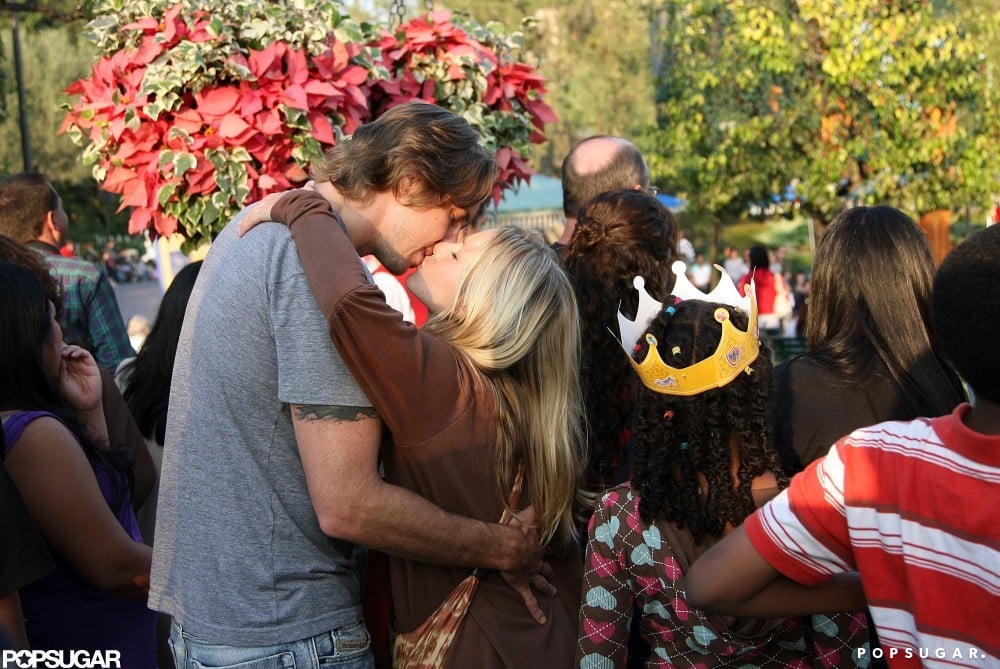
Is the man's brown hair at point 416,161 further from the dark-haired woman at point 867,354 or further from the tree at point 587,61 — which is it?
the tree at point 587,61

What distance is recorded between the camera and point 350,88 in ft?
10.7

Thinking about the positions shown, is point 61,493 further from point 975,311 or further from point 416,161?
point 975,311

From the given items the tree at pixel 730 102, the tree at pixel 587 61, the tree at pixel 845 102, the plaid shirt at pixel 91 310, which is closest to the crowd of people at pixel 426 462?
the plaid shirt at pixel 91 310

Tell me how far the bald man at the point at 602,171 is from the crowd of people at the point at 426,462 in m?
1.29

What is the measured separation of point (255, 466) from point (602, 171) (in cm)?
221

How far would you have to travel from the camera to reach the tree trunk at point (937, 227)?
40.9ft

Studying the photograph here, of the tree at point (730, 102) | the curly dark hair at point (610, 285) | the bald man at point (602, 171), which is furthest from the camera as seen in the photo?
the tree at point (730, 102)

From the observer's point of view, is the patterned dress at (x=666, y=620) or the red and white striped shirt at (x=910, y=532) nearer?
the red and white striped shirt at (x=910, y=532)

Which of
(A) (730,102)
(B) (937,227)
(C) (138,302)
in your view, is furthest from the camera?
(C) (138,302)

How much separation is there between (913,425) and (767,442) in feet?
2.50

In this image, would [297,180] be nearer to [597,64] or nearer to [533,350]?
[533,350]

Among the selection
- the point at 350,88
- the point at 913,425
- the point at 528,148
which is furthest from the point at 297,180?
the point at 913,425

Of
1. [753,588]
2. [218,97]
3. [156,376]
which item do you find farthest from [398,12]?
[753,588]

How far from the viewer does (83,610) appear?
2625 millimetres
